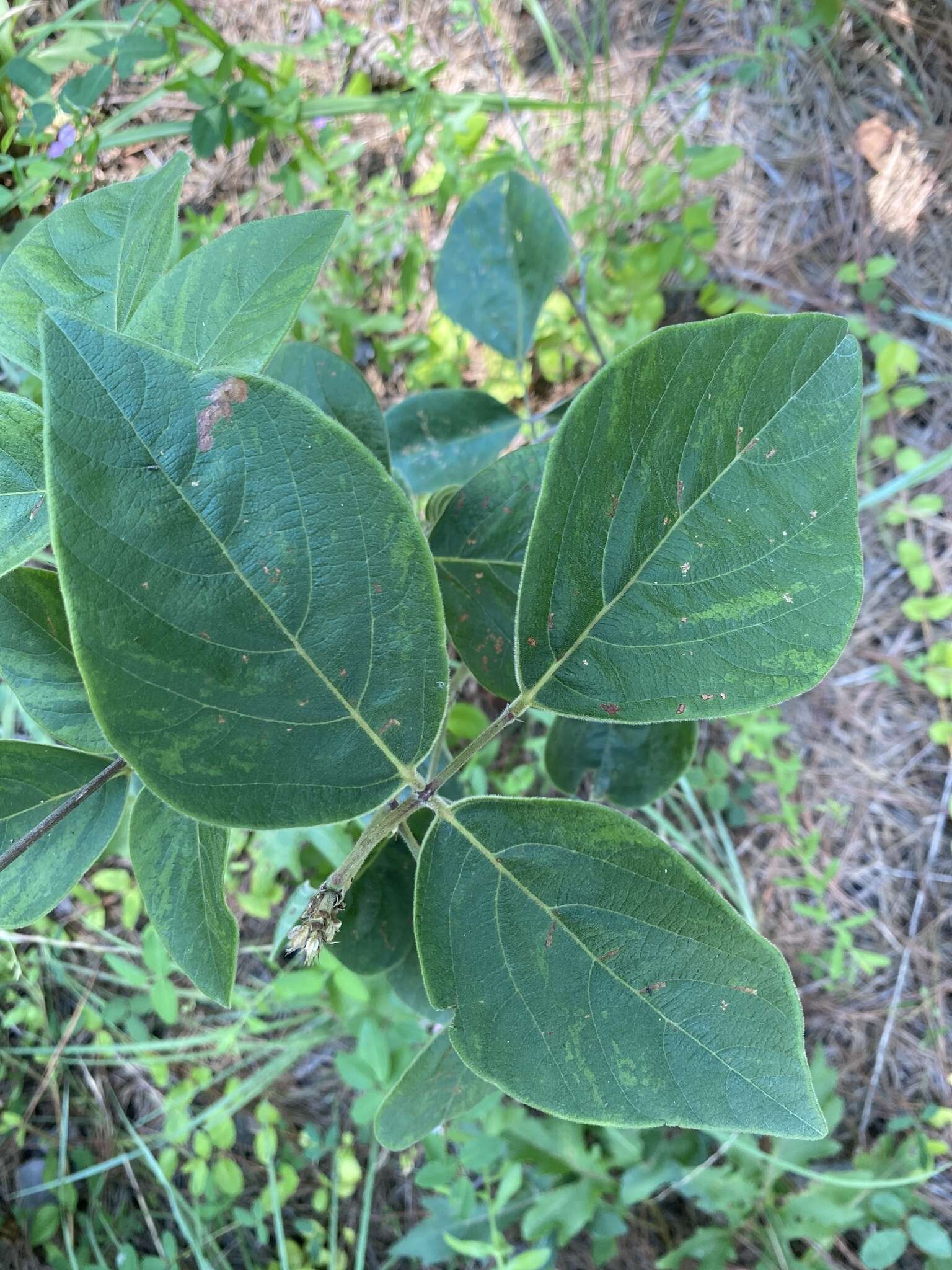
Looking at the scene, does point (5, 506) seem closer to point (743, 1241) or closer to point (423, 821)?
point (423, 821)

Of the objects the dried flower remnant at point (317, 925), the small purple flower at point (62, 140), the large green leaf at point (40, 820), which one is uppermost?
the small purple flower at point (62, 140)

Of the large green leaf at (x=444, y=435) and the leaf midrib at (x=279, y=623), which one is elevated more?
the leaf midrib at (x=279, y=623)

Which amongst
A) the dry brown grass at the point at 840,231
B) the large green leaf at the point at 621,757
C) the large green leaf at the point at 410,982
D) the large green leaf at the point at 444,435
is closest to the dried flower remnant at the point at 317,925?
the large green leaf at the point at 410,982

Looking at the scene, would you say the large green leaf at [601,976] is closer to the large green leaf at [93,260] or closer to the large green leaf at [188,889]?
the large green leaf at [188,889]

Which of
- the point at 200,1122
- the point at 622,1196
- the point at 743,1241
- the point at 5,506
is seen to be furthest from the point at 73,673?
the point at 743,1241

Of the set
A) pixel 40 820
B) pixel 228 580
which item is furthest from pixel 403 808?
pixel 40 820
